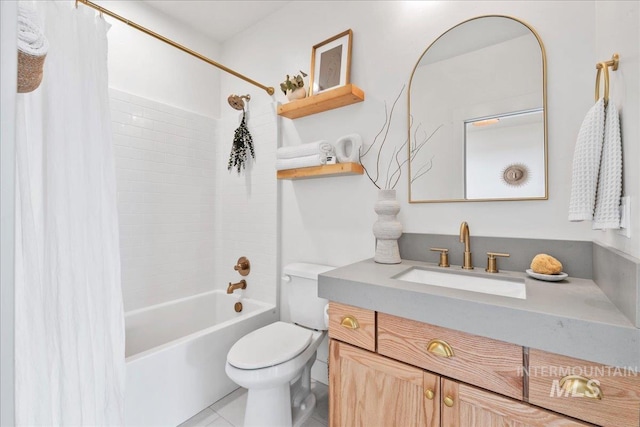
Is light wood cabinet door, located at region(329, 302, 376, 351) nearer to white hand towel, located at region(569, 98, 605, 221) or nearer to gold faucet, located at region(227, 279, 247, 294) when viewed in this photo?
white hand towel, located at region(569, 98, 605, 221)

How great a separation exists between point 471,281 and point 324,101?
126cm

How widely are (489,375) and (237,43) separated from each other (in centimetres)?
281

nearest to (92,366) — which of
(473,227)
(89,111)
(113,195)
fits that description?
(113,195)

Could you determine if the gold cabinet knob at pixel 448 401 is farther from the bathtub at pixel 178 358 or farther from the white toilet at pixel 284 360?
the bathtub at pixel 178 358

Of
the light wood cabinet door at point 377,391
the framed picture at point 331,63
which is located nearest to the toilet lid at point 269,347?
the light wood cabinet door at point 377,391

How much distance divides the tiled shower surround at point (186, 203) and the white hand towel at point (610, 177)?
174cm

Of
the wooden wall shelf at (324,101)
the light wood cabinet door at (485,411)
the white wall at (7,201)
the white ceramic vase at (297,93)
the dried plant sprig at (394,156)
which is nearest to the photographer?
the white wall at (7,201)

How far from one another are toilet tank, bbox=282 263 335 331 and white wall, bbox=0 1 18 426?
55.5 inches

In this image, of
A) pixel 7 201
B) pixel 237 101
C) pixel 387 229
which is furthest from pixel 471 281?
pixel 237 101

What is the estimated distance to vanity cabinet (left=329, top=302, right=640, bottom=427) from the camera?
2.35 ft

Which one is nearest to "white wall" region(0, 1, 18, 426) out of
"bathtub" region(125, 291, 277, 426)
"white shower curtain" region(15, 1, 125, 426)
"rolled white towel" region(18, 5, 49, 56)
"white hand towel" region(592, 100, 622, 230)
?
"rolled white towel" region(18, 5, 49, 56)

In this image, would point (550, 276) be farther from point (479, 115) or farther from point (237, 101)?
point (237, 101)

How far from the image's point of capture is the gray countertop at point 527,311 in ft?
2.19

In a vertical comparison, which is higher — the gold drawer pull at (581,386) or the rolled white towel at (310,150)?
the rolled white towel at (310,150)
